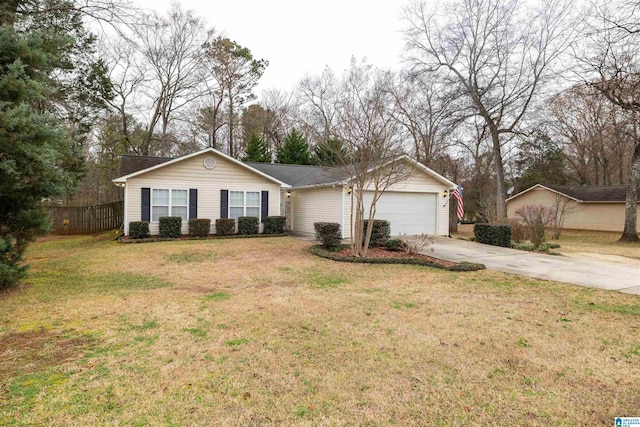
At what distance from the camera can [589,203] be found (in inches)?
949

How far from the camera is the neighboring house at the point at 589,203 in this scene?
22844mm

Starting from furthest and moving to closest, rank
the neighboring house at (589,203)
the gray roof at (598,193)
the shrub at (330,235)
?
the neighboring house at (589,203) → the gray roof at (598,193) → the shrub at (330,235)

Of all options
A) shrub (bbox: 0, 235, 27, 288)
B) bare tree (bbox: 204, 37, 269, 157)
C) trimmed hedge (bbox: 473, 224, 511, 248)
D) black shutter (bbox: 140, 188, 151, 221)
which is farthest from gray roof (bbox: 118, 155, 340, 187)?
bare tree (bbox: 204, 37, 269, 157)

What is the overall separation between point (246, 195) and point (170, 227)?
11.3 ft

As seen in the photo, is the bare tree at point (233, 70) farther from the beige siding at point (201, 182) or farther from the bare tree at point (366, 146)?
the bare tree at point (366, 146)

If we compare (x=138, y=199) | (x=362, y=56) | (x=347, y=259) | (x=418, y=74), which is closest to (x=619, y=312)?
(x=347, y=259)

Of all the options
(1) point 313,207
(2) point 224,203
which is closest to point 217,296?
(2) point 224,203

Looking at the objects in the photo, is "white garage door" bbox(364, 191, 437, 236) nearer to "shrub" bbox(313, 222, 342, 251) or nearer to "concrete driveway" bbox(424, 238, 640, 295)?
"concrete driveway" bbox(424, 238, 640, 295)

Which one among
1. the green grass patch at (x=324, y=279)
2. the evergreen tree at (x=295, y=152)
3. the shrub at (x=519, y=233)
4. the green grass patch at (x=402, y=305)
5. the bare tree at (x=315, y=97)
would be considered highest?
the bare tree at (x=315, y=97)

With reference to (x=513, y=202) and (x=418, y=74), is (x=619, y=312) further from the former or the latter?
(x=513, y=202)

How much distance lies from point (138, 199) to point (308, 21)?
1085cm

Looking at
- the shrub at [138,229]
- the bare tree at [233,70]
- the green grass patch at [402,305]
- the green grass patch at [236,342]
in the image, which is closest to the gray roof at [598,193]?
the bare tree at [233,70]

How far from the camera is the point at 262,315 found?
4.87 meters

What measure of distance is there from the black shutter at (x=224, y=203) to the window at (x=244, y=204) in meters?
0.15
